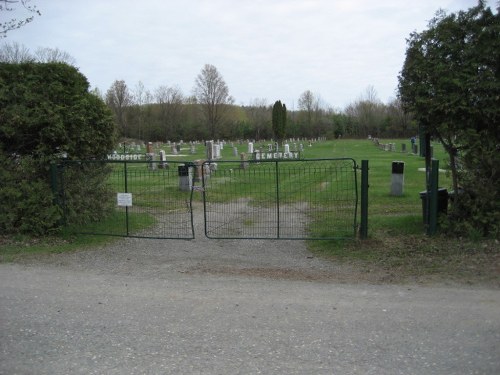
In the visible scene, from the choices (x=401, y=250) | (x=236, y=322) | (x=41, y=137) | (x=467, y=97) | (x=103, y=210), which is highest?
(x=467, y=97)

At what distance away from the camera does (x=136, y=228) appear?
400 inches

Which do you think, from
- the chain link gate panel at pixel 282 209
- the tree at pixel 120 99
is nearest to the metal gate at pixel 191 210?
the chain link gate panel at pixel 282 209

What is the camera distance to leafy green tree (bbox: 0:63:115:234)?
9.03m

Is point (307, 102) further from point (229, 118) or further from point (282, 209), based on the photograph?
point (282, 209)

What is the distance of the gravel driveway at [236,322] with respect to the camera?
3.89 meters

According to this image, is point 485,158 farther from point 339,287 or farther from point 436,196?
point 339,287

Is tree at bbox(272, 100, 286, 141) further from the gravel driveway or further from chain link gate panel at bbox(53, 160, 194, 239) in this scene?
the gravel driveway

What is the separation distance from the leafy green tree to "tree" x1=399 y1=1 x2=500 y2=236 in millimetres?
6235

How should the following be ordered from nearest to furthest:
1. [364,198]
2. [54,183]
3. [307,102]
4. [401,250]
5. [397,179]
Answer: [401,250], [364,198], [54,183], [397,179], [307,102]

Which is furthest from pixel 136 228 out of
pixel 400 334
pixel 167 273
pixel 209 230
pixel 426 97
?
pixel 400 334

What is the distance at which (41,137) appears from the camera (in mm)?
9250

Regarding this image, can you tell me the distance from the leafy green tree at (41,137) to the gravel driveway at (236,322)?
213 centimetres

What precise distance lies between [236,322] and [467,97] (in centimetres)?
535

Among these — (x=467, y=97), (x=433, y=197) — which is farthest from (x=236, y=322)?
(x=467, y=97)
